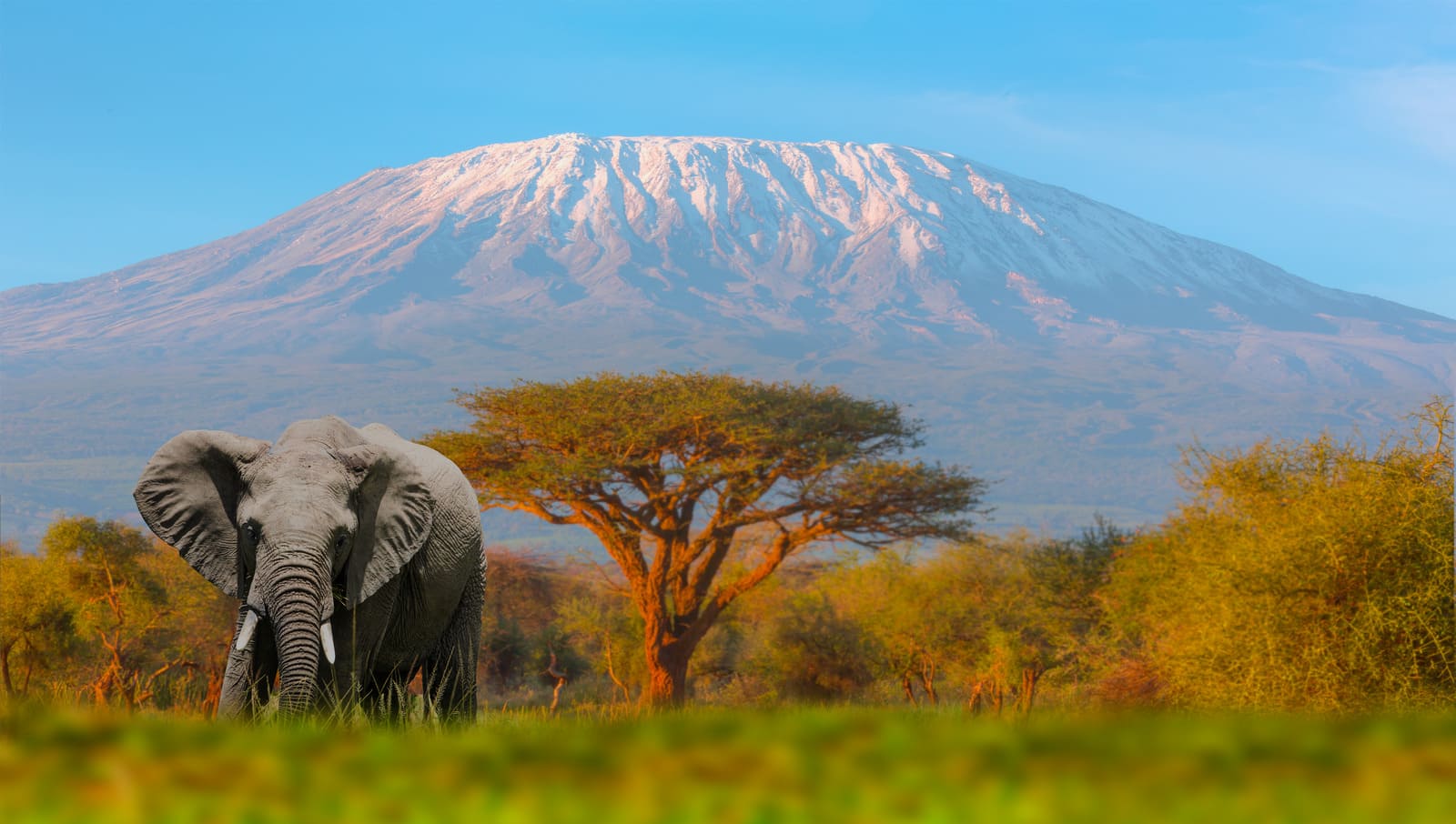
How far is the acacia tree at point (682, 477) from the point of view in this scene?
35.9 metres

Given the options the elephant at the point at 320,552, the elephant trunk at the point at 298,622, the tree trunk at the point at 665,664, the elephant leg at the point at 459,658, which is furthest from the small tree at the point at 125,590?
the elephant trunk at the point at 298,622

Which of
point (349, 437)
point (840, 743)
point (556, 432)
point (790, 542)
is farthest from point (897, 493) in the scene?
point (840, 743)

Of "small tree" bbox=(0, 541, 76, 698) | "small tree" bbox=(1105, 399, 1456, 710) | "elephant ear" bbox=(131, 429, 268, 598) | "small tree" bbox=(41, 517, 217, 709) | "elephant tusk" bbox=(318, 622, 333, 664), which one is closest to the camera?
"elephant tusk" bbox=(318, 622, 333, 664)

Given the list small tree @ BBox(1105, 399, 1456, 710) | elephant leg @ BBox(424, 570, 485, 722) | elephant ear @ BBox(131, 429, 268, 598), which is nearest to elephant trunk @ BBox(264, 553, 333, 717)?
elephant ear @ BBox(131, 429, 268, 598)

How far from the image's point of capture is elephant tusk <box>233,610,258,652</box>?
28.1ft

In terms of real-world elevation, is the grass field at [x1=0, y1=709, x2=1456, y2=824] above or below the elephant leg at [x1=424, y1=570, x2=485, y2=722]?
above

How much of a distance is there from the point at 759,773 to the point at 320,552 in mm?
7190

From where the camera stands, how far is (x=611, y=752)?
207 cm

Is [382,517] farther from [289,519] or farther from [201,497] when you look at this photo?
[201,497]

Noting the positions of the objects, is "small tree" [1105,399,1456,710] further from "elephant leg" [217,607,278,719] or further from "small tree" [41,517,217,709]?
"small tree" [41,517,217,709]

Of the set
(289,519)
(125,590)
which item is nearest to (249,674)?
(289,519)

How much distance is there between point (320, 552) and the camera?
8.70m

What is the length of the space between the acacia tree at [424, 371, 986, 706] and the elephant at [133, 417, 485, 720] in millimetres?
23783

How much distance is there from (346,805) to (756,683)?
49046mm
